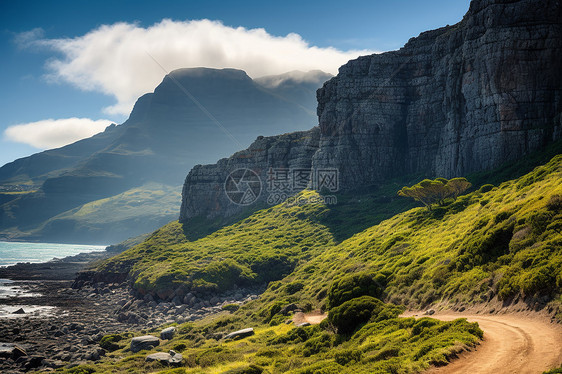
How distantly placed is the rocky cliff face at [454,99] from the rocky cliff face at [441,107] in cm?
17

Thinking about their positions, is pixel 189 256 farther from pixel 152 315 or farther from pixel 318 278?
pixel 318 278

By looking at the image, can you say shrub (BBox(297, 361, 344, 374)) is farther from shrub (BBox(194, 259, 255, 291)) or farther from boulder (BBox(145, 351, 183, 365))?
shrub (BBox(194, 259, 255, 291))

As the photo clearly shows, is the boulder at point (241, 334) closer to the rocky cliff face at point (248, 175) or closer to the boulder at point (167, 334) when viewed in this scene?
the boulder at point (167, 334)

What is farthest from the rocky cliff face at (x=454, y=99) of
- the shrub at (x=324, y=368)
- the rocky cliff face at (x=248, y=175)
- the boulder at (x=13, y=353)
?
the boulder at (x=13, y=353)

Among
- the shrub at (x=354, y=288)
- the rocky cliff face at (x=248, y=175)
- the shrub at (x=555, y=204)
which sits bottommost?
the shrub at (x=354, y=288)

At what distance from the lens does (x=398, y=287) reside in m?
40.1

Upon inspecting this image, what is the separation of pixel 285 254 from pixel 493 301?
64.0 meters

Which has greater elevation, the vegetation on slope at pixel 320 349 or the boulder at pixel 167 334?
the vegetation on slope at pixel 320 349

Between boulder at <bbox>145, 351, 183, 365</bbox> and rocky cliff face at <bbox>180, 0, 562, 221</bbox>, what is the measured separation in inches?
2486

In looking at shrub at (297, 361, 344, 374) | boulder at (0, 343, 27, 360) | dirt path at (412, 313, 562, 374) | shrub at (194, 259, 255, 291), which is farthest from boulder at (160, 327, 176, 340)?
dirt path at (412, 313, 562, 374)

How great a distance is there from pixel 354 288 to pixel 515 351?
2107 cm

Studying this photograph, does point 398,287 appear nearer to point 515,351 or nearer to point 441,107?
point 515,351

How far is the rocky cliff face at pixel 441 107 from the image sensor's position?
229 feet

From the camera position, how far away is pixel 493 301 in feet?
90.2
